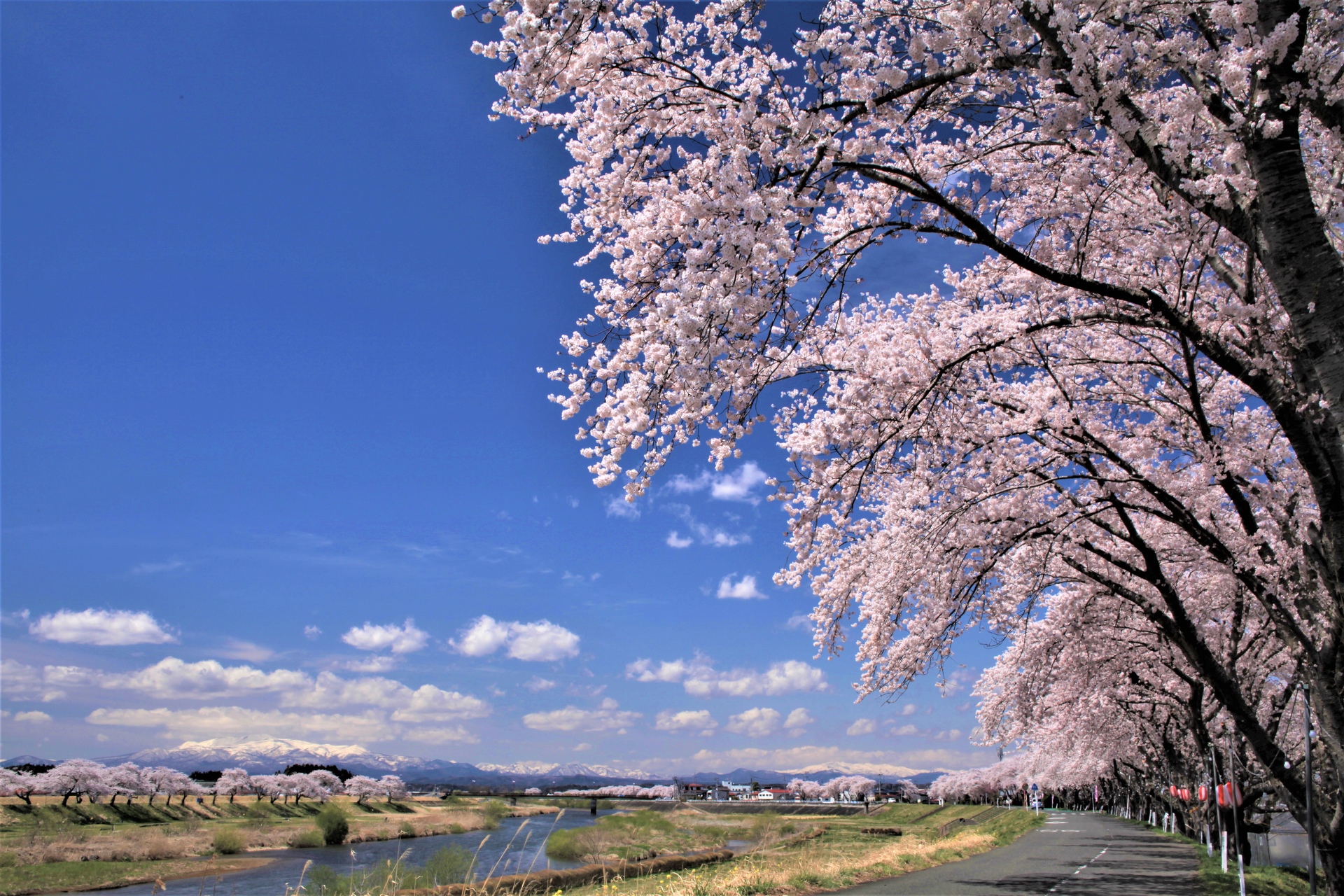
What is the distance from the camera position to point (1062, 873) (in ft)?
59.6

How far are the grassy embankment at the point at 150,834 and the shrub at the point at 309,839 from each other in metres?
0.05

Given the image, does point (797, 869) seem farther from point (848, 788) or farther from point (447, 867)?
point (848, 788)

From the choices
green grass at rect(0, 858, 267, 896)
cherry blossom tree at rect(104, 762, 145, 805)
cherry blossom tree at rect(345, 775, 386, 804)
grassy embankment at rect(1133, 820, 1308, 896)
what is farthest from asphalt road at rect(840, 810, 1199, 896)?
cherry blossom tree at rect(345, 775, 386, 804)

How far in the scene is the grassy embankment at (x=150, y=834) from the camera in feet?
99.9

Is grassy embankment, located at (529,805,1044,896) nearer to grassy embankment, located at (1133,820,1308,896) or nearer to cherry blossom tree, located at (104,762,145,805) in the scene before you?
grassy embankment, located at (1133,820,1308,896)

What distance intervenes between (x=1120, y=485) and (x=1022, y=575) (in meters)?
3.47

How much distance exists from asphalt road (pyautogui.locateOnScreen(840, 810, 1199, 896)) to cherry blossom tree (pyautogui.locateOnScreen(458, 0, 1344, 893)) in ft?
20.4

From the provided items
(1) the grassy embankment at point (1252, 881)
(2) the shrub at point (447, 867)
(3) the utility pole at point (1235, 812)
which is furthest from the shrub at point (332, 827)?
(3) the utility pole at point (1235, 812)

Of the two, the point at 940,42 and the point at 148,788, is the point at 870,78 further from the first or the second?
the point at 148,788

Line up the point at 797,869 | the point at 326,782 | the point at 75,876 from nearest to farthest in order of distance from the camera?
the point at 797,869
the point at 75,876
the point at 326,782

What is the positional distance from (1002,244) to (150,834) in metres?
53.5

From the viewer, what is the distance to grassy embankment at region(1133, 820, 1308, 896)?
14.7 m


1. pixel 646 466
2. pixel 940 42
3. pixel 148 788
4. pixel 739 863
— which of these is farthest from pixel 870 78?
pixel 148 788

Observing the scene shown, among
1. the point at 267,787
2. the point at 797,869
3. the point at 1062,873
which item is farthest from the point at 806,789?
the point at 797,869
